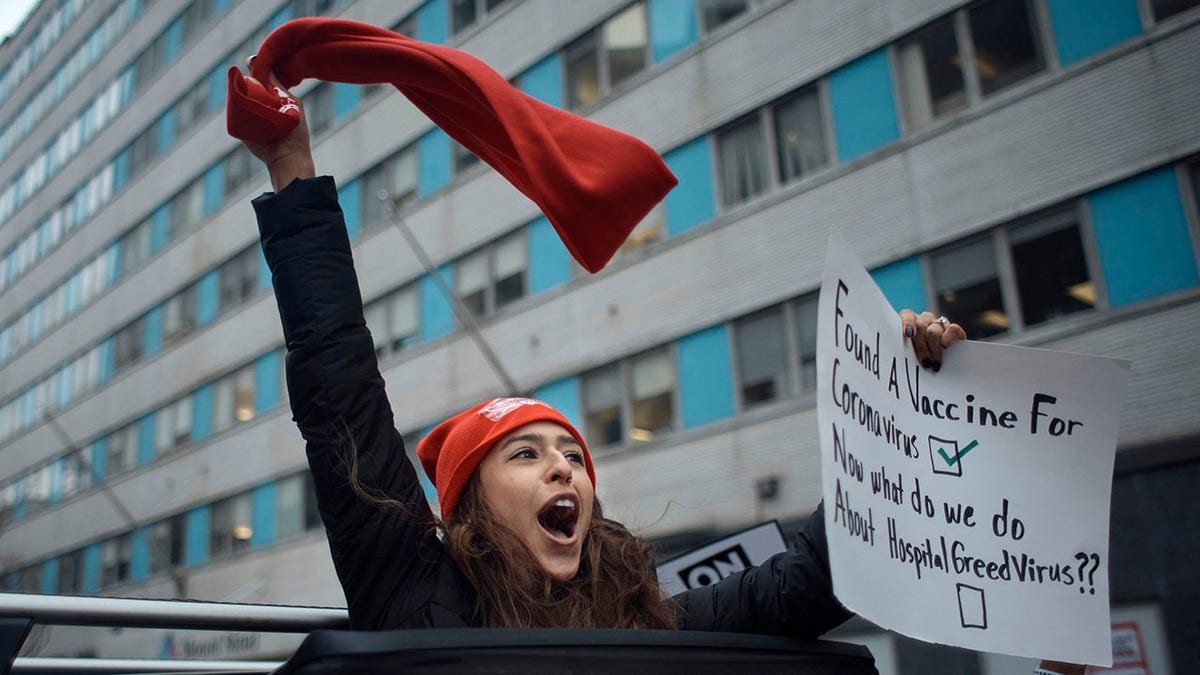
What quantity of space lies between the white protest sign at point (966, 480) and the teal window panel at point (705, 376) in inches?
513

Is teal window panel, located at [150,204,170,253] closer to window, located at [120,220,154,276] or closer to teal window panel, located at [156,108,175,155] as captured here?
window, located at [120,220,154,276]

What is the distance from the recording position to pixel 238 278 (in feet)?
84.6

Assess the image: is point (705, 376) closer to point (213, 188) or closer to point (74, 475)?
point (213, 188)

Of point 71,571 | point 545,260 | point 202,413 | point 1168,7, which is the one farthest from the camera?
point 71,571

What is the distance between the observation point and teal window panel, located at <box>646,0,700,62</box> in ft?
56.0

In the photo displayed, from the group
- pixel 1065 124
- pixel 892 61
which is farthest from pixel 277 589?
pixel 1065 124

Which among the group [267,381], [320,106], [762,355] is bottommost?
[762,355]

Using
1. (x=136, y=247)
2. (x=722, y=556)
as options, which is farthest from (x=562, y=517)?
(x=136, y=247)

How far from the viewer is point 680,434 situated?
51.5 ft

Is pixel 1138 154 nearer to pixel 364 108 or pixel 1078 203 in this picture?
pixel 1078 203

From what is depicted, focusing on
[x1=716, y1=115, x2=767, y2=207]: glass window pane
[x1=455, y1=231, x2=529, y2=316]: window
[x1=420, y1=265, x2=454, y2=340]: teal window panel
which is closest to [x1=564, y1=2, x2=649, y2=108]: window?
[x1=716, y1=115, x2=767, y2=207]: glass window pane

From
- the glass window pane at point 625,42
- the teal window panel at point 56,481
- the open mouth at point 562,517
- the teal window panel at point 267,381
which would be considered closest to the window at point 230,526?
the teal window panel at point 267,381

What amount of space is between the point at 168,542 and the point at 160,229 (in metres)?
8.12

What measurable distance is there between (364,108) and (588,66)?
20.7 ft
